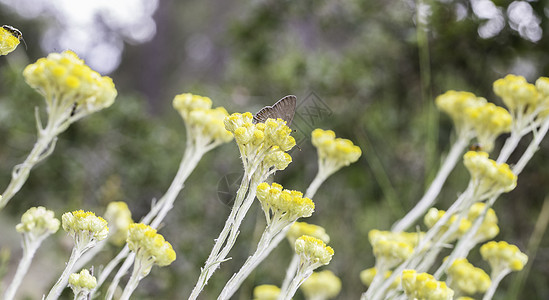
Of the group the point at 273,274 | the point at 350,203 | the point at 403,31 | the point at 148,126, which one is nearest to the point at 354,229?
the point at 350,203

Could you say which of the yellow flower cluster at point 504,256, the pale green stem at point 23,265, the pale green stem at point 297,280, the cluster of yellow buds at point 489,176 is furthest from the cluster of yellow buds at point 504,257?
the pale green stem at point 23,265

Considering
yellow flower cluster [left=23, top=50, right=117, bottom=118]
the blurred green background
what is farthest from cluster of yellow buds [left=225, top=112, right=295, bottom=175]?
the blurred green background

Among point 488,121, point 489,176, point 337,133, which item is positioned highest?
point 337,133

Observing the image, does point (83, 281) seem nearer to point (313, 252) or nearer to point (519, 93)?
point (313, 252)

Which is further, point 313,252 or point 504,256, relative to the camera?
point 504,256

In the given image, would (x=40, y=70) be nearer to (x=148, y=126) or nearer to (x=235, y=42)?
(x=148, y=126)

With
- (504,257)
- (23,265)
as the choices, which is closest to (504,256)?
(504,257)

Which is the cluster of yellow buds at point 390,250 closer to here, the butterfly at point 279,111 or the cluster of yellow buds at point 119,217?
the butterfly at point 279,111

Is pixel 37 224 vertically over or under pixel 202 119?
under

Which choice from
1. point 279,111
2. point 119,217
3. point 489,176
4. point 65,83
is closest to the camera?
point 65,83
